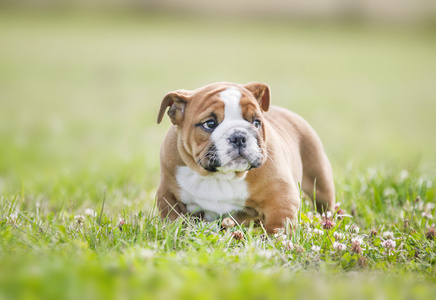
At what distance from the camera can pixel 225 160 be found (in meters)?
3.77

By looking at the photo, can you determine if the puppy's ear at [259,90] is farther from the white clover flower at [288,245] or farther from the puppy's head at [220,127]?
the white clover flower at [288,245]

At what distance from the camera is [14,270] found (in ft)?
7.34

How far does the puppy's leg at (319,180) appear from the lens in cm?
490

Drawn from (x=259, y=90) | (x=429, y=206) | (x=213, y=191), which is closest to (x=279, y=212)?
(x=213, y=191)

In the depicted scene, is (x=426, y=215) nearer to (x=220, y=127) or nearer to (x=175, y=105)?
(x=220, y=127)

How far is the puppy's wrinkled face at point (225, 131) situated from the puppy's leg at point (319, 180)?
103 cm

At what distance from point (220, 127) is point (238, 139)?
0.64ft

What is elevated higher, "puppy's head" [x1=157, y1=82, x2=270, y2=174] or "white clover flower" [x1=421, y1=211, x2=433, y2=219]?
"puppy's head" [x1=157, y1=82, x2=270, y2=174]

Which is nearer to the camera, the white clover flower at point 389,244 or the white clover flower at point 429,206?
the white clover flower at point 389,244

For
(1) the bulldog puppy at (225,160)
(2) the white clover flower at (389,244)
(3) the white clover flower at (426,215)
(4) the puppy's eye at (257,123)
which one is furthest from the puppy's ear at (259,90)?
(3) the white clover flower at (426,215)

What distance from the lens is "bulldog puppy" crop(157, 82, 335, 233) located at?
12.5ft

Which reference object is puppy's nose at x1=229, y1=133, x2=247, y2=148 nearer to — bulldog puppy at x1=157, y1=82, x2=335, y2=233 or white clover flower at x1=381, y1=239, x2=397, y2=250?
bulldog puppy at x1=157, y1=82, x2=335, y2=233

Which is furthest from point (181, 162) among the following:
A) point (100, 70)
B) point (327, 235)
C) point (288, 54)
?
point (288, 54)

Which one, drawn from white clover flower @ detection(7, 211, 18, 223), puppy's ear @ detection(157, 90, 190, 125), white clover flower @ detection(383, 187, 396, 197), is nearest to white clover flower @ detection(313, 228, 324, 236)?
puppy's ear @ detection(157, 90, 190, 125)
